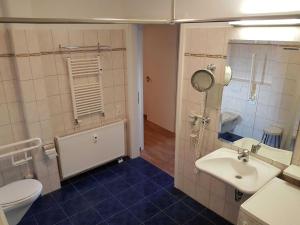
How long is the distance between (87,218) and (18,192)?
768mm

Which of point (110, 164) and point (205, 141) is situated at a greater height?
point (205, 141)

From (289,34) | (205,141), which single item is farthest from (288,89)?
(205,141)

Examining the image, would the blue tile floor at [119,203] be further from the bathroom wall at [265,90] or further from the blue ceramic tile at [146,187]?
the bathroom wall at [265,90]

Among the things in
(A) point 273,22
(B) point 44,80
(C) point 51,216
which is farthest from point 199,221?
(B) point 44,80

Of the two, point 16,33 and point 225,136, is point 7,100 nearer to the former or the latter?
point 16,33

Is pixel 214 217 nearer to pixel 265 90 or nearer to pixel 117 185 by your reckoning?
pixel 117 185

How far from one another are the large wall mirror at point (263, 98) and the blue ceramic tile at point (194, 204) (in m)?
0.94

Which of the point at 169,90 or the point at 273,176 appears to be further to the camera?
the point at 169,90

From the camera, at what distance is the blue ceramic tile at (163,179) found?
327 cm

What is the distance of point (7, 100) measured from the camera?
2594mm

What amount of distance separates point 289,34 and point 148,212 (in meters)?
2.24

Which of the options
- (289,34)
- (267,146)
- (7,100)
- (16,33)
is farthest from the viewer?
(7,100)

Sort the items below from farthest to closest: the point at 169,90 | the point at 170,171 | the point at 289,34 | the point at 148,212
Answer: the point at 169,90, the point at 170,171, the point at 148,212, the point at 289,34

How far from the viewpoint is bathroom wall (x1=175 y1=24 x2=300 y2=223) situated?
221 centimetres
